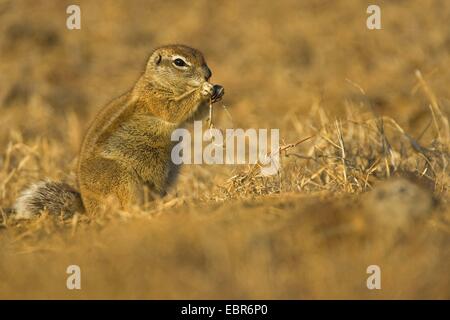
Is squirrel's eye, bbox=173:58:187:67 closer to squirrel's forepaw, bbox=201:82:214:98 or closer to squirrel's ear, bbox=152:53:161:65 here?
squirrel's ear, bbox=152:53:161:65

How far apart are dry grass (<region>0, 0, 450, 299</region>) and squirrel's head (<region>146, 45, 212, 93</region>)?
0.95 metres

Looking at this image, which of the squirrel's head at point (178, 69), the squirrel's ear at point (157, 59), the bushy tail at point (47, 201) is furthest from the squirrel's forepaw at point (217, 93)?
the bushy tail at point (47, 201)

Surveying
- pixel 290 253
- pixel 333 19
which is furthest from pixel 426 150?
pixel 333 19

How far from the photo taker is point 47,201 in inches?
276

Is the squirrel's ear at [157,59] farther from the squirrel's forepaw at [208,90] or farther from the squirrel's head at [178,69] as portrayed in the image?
the squirrel's forepaw at [208,90]

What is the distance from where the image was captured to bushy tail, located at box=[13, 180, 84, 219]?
6973 mm

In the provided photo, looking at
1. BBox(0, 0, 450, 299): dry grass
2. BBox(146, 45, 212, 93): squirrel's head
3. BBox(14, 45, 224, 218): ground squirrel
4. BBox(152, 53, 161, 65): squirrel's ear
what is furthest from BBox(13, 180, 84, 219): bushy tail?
BBox(152, 53, 161, 65): squirrel's ear

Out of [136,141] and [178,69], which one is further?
[178,69]

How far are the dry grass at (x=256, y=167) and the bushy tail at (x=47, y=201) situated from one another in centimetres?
15

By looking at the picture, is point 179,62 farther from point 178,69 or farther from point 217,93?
point 217,93

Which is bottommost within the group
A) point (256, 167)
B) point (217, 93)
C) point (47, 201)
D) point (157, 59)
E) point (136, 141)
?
point (47, 201)

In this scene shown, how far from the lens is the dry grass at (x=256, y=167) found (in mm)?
4621

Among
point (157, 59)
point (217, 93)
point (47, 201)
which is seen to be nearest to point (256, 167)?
point (217, 93)

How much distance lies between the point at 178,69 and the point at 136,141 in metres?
0.94
